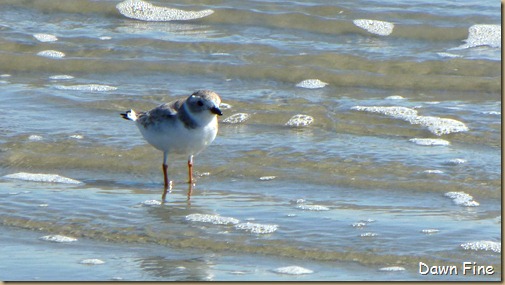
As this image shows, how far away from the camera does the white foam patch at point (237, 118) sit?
31.2 feet

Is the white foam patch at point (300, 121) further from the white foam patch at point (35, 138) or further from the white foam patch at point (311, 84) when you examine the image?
the white foam patch at point (35, 138)

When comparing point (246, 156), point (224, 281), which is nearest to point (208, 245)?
point (224, 281)

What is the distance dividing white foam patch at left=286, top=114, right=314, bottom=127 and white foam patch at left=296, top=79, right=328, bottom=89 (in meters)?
1.48

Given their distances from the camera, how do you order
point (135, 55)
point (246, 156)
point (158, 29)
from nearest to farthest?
point (246, 156), point (135, 55), point (158, 29)

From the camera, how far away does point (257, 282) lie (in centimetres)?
546

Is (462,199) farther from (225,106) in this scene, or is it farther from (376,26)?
(376,26)

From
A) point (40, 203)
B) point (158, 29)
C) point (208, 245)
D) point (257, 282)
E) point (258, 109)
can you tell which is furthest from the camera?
point (158, 29)

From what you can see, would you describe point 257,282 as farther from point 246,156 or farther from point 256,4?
point 256,4

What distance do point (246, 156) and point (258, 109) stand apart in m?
1.61

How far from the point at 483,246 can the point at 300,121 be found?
3637mm

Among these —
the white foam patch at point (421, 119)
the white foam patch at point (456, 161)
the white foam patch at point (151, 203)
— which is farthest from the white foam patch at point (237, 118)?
the white foam patch at point (151, 203)

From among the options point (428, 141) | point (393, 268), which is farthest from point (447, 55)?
point (393, 268)

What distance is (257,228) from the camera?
21.2 feet

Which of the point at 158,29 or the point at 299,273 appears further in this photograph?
the point at 158,29
